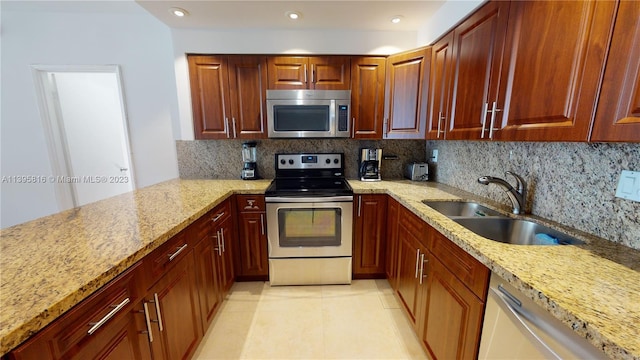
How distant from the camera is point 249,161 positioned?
7.97ft

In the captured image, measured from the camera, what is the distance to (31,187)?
2535 mm

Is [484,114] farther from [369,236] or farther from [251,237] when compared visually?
[251,237]

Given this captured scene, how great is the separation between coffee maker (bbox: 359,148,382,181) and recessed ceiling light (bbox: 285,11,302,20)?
1283mm

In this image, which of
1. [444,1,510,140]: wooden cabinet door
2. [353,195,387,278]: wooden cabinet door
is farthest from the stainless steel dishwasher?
[353,195,387,278]: wooden cabinet door

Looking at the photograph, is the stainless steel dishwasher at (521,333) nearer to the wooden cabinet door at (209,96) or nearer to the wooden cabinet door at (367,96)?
the wooden cabinet door at (367,96)

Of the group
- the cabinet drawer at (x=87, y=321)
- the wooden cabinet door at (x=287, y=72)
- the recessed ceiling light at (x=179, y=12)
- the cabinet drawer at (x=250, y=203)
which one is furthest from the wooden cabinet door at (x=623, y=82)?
the recessed ceiling light at (x=179, y=12)

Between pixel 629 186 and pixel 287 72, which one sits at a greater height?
pixel 287 72

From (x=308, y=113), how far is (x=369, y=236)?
1.26 metres

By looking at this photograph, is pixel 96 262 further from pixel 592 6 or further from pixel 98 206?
pixel 592 6

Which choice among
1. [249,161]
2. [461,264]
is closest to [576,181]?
[461,264]

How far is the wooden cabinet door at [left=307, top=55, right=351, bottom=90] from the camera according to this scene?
7.08 feet

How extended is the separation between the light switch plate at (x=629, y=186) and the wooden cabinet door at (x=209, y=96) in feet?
8.23

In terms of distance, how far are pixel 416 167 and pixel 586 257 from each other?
61.7 inches

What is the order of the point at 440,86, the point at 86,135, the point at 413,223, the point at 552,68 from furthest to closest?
the point at 86,135 < the point at 440,86 < the point at 413,223 < the point at 552,68
